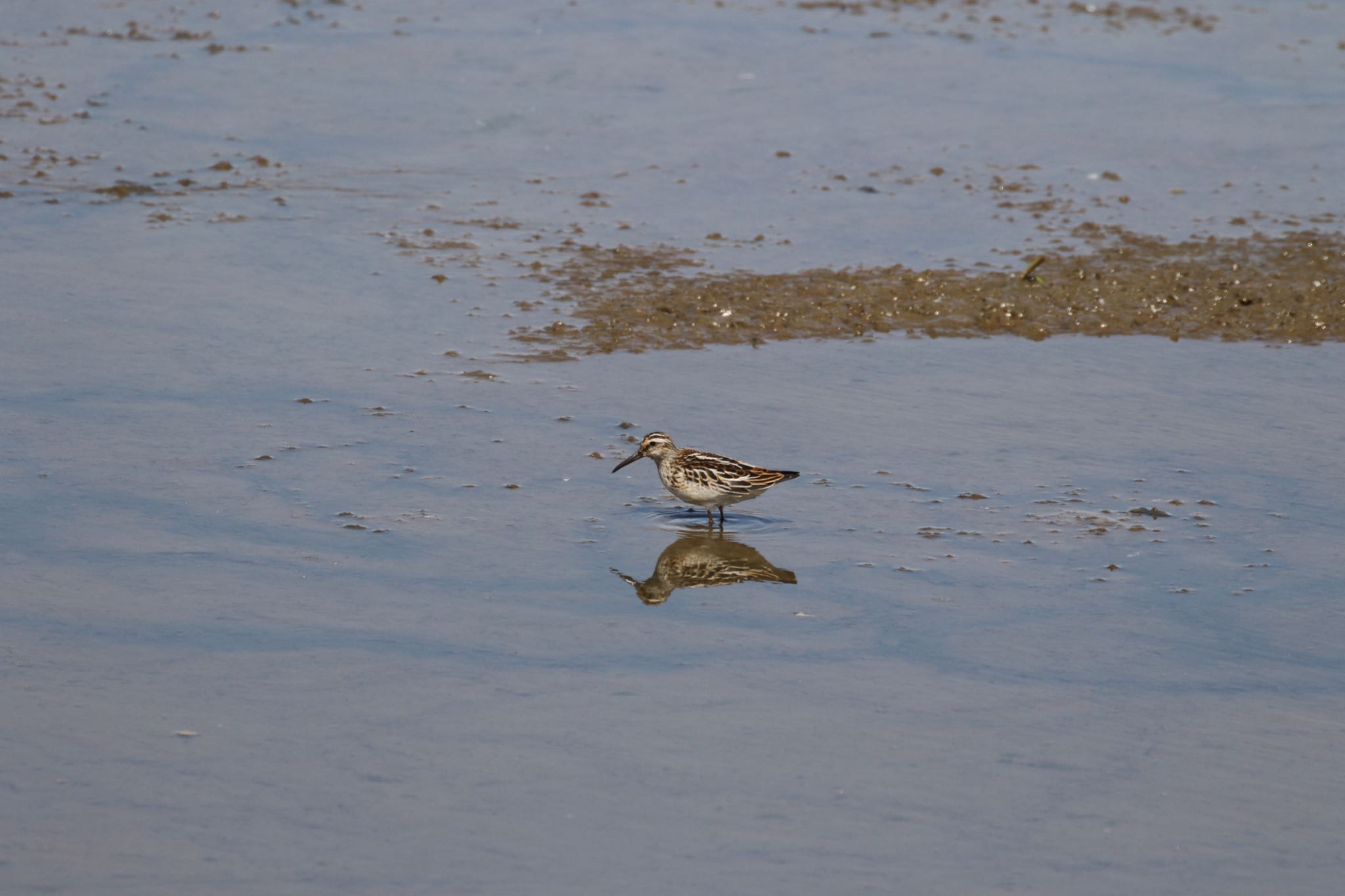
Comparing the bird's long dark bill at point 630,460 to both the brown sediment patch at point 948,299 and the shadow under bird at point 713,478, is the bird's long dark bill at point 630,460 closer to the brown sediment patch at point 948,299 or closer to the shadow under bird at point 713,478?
the shadow under bird at point 713,478

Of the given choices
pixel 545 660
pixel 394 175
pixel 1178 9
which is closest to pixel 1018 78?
pixel 1178 9

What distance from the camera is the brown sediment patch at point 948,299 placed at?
1407 centimetres

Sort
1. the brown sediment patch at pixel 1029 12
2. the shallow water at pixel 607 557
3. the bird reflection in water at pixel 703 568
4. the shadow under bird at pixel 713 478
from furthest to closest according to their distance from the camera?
1. the brown sediment patch at pixel 1029 12
2. the shadow under bird at pixel 713 478
3. the bird reflection in water at pixel 703 568
4. the shallow water at pixel 607 557

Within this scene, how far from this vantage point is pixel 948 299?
1472 cm

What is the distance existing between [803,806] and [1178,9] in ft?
79.9

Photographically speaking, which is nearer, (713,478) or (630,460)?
(713,478)

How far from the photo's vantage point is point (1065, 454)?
1152cm

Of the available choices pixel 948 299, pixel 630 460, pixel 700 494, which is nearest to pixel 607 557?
pixel 700 494

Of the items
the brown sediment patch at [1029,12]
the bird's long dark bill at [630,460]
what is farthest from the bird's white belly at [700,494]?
the brown sediment patch at [1029,12]

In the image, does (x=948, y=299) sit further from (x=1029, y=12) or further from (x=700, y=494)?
(x=1029, y=12)

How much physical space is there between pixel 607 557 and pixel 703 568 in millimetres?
598

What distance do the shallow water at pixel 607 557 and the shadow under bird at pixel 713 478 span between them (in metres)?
0.31

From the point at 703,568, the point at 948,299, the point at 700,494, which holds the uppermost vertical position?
the point at 948,299

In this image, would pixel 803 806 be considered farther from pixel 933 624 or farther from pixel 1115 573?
pixel 1115 573
